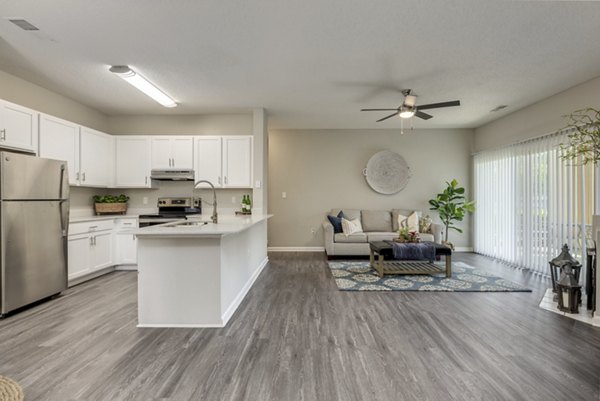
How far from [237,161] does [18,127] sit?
9.11 ft

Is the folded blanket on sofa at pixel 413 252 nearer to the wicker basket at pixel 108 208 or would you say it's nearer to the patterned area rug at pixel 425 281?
the patterned area rug at pixel 425 281

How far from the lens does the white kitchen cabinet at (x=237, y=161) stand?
16.8 feet

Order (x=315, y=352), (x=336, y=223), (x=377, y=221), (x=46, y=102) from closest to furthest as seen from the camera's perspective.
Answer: (x=315, y=352) < (x=46, y=102) < (x=336, y=223) < (x=377, y=221)

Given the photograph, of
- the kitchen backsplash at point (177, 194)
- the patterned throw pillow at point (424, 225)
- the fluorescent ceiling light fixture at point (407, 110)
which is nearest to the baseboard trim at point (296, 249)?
the kitchen backsplash at point (177, 194)

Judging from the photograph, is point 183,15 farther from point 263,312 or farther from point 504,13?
point 263,312

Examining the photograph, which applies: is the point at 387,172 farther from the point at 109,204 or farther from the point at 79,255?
the point at 79,255

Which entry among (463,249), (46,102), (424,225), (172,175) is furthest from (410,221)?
(46,102)

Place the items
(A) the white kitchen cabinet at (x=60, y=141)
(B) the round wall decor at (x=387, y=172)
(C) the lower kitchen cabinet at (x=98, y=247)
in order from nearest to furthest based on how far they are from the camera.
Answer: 1. (A) the white kitchen cabinet at (x=60, y=141)
2. (C) the lower kitchen cabinet at (x=98, y=247)
3. (B) the round wall decor at (x=387, y=172)

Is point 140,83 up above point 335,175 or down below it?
above

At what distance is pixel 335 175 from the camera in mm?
6637

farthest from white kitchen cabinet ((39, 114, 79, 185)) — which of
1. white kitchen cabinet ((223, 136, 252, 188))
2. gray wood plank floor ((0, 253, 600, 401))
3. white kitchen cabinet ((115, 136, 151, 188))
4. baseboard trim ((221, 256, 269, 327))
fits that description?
baseboard trim ((221, 256, 269, 327))

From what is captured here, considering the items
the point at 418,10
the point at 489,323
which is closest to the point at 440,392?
the point at 489,323

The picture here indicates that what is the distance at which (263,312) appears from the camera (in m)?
3.04

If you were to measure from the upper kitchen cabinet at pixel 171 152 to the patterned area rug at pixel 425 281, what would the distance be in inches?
128
